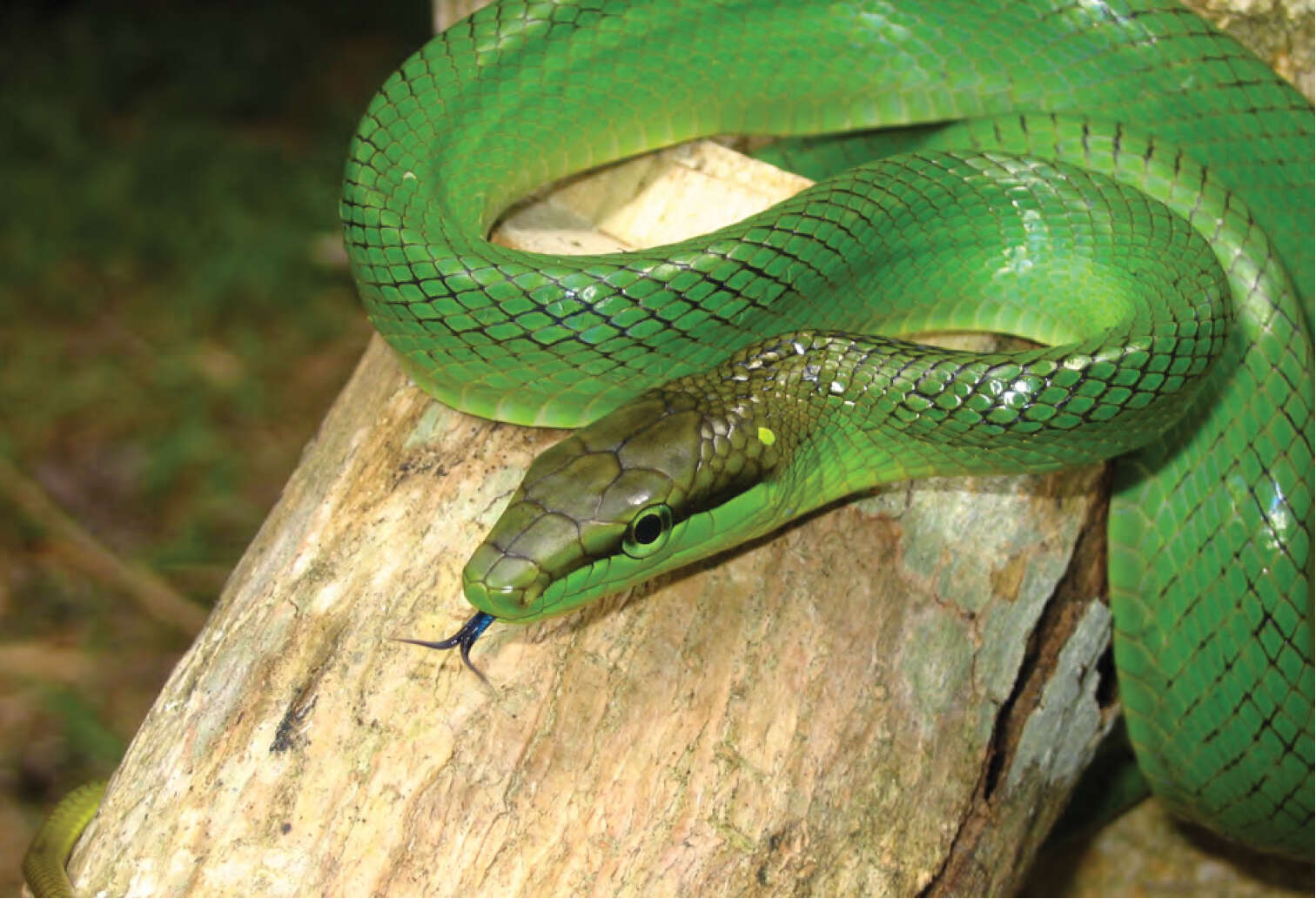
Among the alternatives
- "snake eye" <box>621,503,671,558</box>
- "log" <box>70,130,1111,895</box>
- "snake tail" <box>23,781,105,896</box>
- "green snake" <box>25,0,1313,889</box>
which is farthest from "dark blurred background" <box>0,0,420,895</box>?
"snake eye" <box>621,503,671,558</box>

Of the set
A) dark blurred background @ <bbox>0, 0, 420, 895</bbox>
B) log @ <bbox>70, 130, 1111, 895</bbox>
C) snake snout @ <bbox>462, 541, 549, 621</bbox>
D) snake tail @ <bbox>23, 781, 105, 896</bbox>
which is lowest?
dark blurred background @ <bbox>0, 0, 420, 895</bbox>

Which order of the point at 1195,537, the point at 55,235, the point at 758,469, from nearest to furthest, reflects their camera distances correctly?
the point at 758,469 < the point at 1195,537 < the point at 55,235

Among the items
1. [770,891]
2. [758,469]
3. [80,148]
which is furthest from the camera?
[80,148]

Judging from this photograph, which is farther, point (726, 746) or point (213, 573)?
point (213, 573)

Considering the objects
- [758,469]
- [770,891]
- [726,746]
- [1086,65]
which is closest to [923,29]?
[1086,65]

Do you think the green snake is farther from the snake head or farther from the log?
the log

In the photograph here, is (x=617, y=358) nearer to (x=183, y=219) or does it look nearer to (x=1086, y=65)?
(x=1086, y=65)
